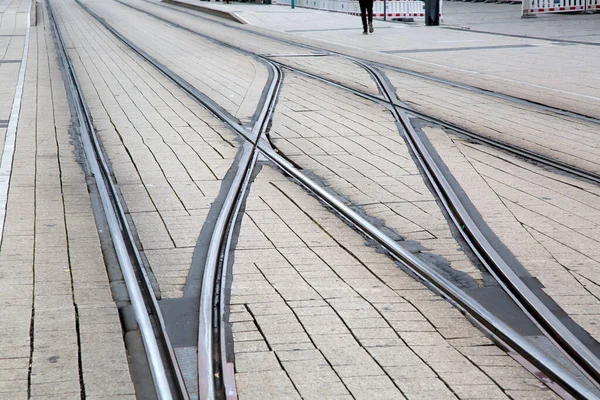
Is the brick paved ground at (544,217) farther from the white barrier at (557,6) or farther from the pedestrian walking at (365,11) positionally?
the white barrier at (557,6)

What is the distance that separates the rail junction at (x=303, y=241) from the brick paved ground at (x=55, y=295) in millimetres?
17

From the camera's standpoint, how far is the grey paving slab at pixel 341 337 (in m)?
3.97

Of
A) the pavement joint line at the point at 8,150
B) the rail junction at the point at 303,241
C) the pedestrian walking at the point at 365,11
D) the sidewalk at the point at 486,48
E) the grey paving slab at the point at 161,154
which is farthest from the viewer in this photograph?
the pedestrian walking at the point at 365,11

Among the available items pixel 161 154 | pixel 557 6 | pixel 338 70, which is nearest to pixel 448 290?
pixel 161 154

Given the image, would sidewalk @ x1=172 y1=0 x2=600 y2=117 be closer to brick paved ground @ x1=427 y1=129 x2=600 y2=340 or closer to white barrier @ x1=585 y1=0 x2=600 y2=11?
white barrier @ x1=585 y1=0 x2=600 y2=11

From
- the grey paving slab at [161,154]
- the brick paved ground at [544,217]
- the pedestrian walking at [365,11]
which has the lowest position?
the brick paved ground at [544,217]

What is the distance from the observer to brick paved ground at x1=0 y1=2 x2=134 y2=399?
4051 mm

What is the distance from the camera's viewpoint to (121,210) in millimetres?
6867

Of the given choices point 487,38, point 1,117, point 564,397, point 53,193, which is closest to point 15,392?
point 564,397

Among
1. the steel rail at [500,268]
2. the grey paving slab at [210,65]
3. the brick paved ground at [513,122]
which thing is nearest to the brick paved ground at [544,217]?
the steel rail at [500,268]

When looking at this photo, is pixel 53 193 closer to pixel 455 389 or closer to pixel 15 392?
pixel 15 392

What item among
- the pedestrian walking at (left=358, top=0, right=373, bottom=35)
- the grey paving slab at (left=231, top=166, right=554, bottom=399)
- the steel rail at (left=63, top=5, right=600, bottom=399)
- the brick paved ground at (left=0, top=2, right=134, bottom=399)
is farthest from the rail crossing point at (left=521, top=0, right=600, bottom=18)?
the grey paving slab at (left=231, top=166, right=554, bottom=399)

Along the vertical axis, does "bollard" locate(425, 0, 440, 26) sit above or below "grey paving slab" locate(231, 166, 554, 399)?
above

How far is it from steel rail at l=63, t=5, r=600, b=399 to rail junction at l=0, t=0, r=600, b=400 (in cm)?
2
